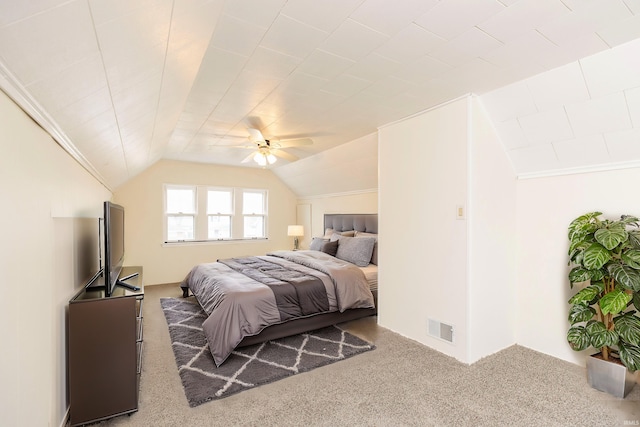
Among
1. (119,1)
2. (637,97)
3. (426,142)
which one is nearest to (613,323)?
(637,97)

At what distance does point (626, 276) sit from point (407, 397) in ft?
5.55

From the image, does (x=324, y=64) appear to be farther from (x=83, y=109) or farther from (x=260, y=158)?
(x=260, y=158)

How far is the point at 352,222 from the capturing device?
17.7ft

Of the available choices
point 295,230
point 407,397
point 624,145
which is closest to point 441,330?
point 407,397

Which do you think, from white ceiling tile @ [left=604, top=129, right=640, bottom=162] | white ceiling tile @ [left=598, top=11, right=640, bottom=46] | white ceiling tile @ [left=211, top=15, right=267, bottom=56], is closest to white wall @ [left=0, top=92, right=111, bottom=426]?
white ceiling tile @ [left=211, top=15, right=267, bottom=56]

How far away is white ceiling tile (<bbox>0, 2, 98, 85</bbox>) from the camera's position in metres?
0.90

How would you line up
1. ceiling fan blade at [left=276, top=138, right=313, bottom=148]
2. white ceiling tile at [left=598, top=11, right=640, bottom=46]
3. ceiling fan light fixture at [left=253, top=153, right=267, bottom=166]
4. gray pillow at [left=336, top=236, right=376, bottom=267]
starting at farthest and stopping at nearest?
gray pillow at [left=336, top=236, right=376, bottom=267]
ceiling fan light fixture at [left=253, top=153, right=267, bottom=166]
ceiling fan blade at [left=276, top=138, right=313, bottom=148]
white ceiling tile at [left=598, top=11, right=640, bottom=46]

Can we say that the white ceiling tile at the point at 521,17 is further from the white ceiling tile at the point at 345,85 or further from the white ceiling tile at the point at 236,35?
the white ceiling tile at the point at 236,35

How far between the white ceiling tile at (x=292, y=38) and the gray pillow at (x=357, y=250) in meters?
2.96

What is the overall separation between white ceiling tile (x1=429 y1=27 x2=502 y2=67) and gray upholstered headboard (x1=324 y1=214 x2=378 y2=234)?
9.79 ft

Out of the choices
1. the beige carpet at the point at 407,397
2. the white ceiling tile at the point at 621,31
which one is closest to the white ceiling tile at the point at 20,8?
the beige carpet at the point at 407,397

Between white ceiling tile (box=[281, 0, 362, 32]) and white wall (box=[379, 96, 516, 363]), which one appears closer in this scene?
white ceiling tile (box=[281, 0, 362, 32])

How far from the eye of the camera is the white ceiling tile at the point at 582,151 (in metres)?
2.42

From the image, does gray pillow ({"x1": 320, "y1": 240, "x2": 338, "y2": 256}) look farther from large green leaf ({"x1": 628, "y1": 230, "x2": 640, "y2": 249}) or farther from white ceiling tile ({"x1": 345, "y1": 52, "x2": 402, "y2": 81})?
large green leaf ({"x1": 628, "y1": 230, "x2": 640, "y2": 249})
